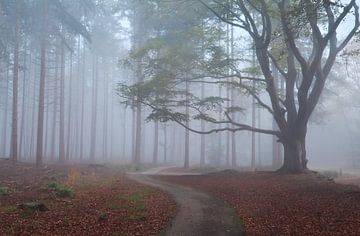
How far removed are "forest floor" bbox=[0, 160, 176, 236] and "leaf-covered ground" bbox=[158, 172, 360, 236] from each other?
2.41 metres

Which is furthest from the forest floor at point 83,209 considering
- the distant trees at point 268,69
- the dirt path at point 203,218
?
the distant trees at point 268,69

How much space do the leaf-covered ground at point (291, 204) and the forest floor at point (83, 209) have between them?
241 cm

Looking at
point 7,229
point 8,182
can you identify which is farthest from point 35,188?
point 7,229

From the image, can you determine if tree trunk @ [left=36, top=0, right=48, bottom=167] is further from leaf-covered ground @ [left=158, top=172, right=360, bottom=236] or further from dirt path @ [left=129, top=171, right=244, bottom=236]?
dirt path @ [left=129, top=171, right=244, bottom=236]

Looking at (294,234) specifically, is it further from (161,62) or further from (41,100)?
(41,100)

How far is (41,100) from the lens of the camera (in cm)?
2597

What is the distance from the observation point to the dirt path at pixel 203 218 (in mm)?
9633

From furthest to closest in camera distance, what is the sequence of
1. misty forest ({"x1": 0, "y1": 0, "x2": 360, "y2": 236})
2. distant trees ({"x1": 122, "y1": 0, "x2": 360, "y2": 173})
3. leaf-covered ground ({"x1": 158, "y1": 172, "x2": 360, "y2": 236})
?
distant trees ({"x1": 122, "y1": 0, "x2": 360, "y2": 173})
misty forest ({"x1": 0, "y1": 0, "x2": 360, "y2": 236})
leaf-covered ground ({"x1": 158, "y1": 172, "x2": 360, "y2": 236})

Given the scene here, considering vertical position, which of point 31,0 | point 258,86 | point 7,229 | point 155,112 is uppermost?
point 31,0

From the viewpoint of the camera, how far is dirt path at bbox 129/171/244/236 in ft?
31.6

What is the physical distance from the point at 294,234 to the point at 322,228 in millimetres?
852

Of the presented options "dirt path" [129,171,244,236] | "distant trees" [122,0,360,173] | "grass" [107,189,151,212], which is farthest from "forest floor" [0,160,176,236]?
"distant trees" [122,0,360,173]

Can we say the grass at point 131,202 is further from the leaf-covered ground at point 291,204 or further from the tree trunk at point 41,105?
the tree trunk at point 41,105

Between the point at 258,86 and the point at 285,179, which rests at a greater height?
the point at 258,86
